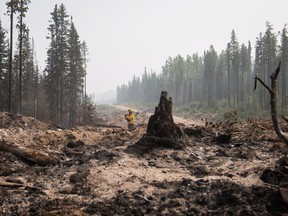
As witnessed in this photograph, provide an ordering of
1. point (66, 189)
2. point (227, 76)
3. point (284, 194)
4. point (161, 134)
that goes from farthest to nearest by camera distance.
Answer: point (227, 76) → point (161, 134) → point (66, 189) → point (284, 194)

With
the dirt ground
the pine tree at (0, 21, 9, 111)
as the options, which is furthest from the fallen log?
the pine tree at (0, 21, 9, 111)

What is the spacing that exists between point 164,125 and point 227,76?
288 ft

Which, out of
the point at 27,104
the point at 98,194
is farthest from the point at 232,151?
the point at 27,104

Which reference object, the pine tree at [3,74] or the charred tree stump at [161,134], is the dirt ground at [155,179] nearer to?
the charred tree stump at [161,134]

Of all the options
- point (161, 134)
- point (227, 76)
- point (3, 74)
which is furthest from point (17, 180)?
point (227, 76)

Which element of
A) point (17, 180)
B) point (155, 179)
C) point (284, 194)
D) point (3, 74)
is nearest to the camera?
point (284, 194)

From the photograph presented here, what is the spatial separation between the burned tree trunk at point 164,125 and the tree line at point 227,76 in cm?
3787

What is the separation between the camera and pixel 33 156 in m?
8.63

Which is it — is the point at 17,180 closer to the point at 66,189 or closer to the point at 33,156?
the point at 66,189

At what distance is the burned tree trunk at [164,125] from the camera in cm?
1034

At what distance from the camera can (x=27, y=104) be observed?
39.7 m

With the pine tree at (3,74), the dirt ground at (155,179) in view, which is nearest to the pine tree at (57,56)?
the pine tree at (3,74)

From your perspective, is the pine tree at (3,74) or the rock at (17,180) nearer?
the rock at (17,180)

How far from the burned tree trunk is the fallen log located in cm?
343
